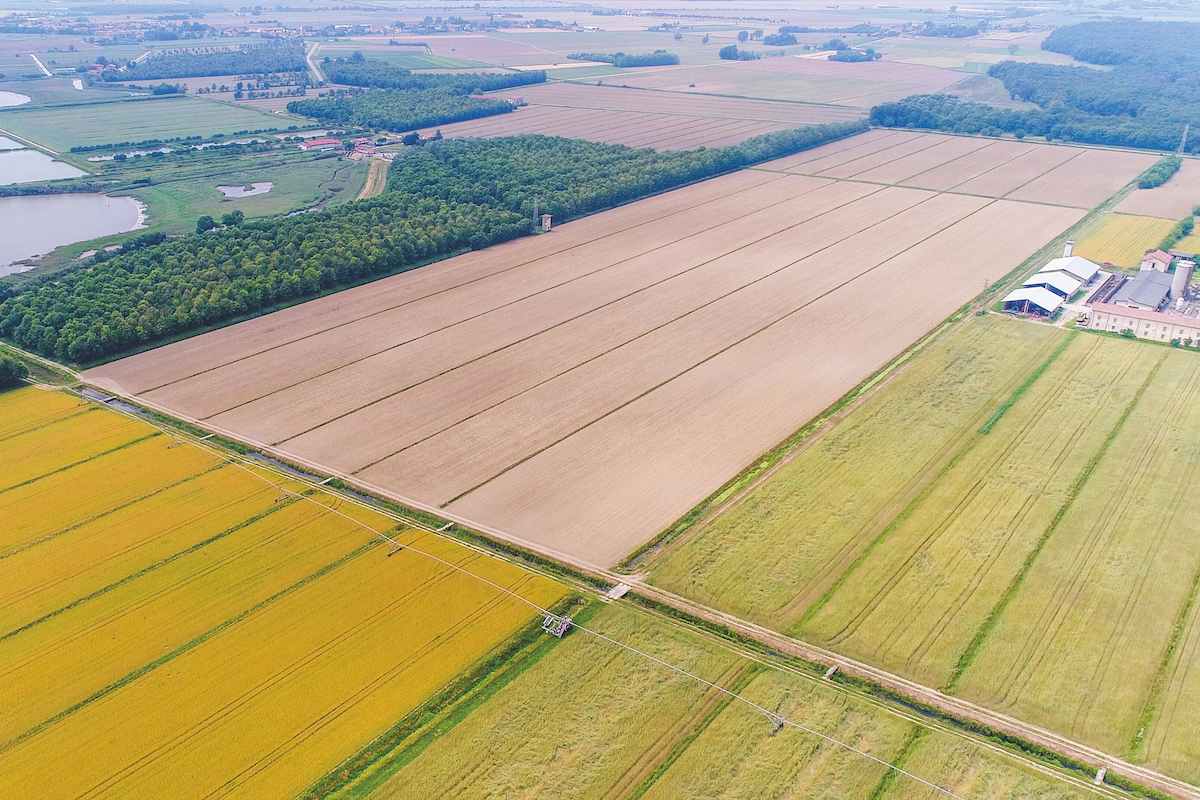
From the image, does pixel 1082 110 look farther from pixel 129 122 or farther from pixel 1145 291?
Result: pixel 129 122

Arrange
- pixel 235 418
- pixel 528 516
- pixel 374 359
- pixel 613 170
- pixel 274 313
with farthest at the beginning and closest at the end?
pixel 613 170 < pixel 274 313 < pixel 374 359 < pixel 235 418 < pixel 528 516

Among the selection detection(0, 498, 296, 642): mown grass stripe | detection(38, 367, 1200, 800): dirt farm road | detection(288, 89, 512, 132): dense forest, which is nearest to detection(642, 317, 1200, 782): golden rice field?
detection(38, 367, 1200, 800): dirt farm road

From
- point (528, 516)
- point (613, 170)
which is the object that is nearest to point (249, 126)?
point (613, 170)

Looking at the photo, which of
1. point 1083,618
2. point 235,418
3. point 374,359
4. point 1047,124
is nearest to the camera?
point 1083,618

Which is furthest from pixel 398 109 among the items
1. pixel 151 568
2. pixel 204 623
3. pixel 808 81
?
pixel 204 623

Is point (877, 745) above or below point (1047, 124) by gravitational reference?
below

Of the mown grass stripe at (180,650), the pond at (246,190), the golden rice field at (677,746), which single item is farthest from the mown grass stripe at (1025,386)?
the pond at (246,190)

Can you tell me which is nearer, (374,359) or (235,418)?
(235,418)

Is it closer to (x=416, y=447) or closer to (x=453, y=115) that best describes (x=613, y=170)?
(x=453, y=115)
